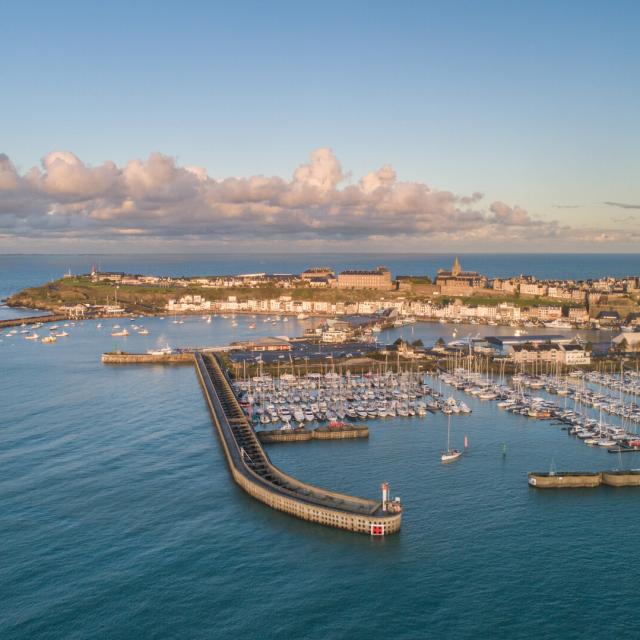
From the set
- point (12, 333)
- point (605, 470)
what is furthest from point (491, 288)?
point (605, 470)

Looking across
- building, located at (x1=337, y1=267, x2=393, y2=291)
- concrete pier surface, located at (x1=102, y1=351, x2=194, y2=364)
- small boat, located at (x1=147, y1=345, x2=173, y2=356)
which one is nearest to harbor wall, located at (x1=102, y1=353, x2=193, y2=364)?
concrete pier surface, located at (x1=102, y1=351, x2=194, y2=364)

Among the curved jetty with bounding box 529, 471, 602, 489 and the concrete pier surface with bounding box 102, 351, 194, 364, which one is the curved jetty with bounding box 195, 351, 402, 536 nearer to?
the curved jetty with bounding box 529, 471, 602, 489

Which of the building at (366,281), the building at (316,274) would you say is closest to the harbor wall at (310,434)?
the building at (366,281)

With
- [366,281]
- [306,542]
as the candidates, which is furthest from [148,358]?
[366,281]

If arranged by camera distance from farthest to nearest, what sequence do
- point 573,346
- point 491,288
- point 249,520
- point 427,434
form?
point 491,288 < point 573,346 < point 427,434 < point 249,520

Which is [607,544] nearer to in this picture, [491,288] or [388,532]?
[388,532]

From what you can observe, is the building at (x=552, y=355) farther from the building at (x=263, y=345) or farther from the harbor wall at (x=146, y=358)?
the harbor wall at (x=146, y=358)

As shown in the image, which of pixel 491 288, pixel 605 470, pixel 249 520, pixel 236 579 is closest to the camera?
pixel 236 579
